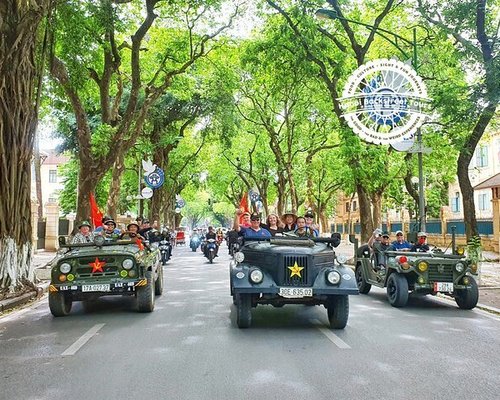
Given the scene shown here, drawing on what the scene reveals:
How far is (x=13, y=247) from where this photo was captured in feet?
37.9

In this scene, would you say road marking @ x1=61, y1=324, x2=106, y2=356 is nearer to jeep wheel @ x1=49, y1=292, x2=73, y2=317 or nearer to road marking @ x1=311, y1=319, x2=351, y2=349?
jeep wheel @ x1=49, y1=292, x2=73, y2=317

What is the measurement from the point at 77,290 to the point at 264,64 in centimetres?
1283

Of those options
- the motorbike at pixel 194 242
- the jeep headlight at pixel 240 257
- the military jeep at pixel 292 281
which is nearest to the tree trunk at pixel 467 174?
the military jeep at pixel 292 281

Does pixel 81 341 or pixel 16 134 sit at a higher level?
pixel 16 134

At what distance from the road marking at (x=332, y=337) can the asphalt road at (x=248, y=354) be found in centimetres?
2

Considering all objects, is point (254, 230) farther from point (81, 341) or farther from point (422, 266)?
point (81, 341)

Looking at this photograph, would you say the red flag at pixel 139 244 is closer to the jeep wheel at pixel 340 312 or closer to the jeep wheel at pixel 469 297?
the jeep wheel at pixel 340 312

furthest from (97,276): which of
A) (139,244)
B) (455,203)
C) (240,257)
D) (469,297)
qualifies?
(455,203)

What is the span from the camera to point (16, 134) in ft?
38.5

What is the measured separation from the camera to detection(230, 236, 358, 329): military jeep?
7.70 metres

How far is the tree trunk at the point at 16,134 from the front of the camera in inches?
446

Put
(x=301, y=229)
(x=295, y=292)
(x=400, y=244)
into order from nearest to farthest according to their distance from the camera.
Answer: (x=295, y=292) < (x=301, y=229) < (x=400, y=244)

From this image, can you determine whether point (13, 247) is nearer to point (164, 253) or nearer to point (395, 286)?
point (395, 286)

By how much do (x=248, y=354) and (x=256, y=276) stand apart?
1572 millimetres
